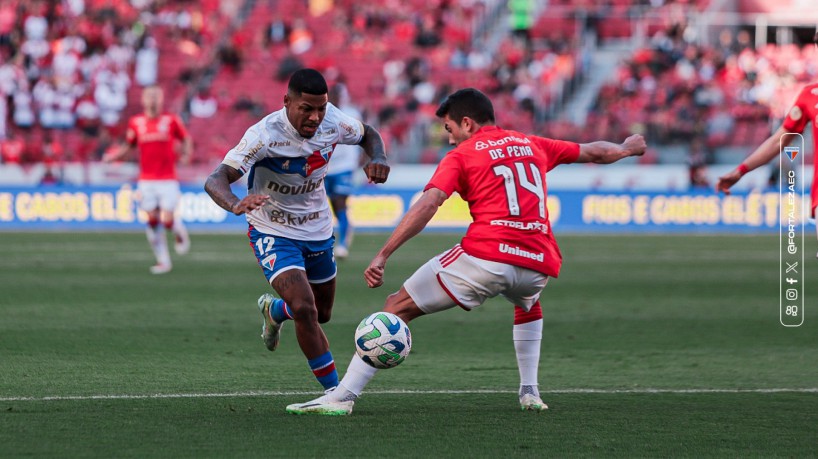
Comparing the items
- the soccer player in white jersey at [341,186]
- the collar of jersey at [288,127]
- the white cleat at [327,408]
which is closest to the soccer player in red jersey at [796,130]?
the collar of jersey at [288,127]

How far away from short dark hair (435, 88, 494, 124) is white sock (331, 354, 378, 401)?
1.46 meters

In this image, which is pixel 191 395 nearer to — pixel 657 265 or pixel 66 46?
pixel 657 265

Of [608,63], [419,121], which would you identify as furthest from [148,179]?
[608,63]

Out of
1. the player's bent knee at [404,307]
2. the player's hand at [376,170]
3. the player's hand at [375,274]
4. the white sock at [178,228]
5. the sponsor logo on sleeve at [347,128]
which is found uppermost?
the sponsor logo on sleeve at [347,128]

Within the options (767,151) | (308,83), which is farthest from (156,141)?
(767,151)

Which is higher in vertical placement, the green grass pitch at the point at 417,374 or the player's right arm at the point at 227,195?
the player's right arm at the point at 227,195

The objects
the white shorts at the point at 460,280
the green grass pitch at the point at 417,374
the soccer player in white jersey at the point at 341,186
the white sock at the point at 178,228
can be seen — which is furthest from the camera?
the soccer player in white jersey at the point at 341,186

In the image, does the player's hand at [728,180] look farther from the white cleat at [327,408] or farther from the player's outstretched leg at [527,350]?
the white cleat at [327,408]

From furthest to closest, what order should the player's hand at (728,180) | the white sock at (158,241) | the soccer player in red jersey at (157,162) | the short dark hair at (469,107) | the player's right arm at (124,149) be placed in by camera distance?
the white sock at (158,241), the soccer player in red jersey at (157,162), the player's right arm at (124,149), the player's hand at (728,180), the short dark hair at (469,107)

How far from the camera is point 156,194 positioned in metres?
16.3

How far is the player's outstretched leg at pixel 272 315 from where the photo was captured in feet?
26.2

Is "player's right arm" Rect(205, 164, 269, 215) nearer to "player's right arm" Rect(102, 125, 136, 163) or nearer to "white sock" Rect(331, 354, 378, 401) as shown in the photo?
"white sock" Rect(331, 354, 378, 401)

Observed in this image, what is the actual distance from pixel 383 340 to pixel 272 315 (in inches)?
69.9

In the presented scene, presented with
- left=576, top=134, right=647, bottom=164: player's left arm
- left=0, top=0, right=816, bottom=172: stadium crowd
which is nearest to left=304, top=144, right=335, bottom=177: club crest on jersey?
left=576, top=134, right=647, bottom=164: player's left arm
